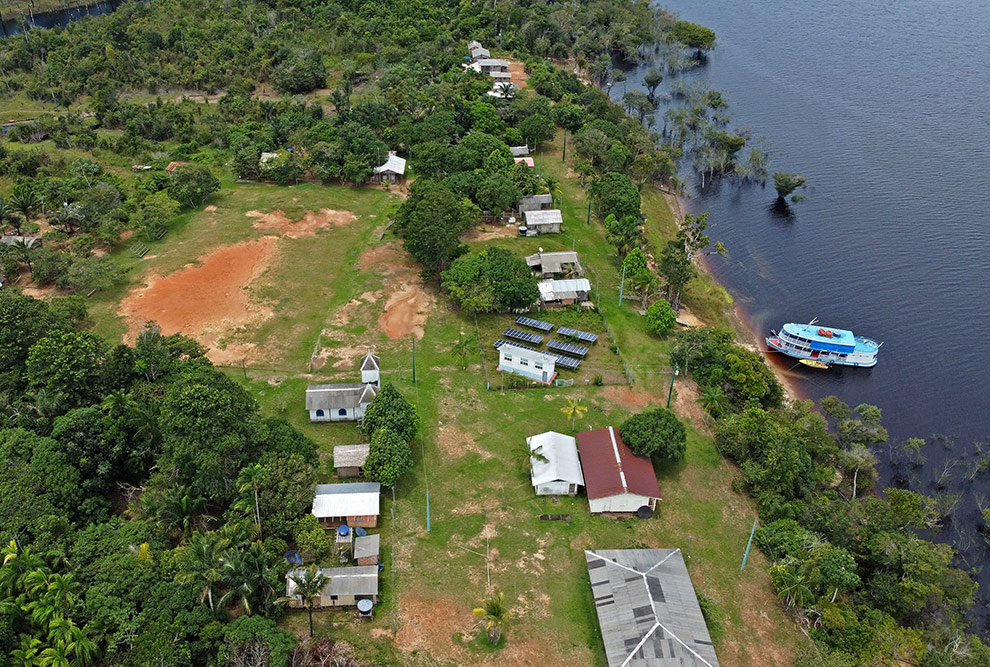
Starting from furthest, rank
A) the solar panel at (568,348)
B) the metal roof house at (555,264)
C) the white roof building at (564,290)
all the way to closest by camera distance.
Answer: the metal roof house at (555,264)
the white roof building at (564,290)
the solar panel at (568,348)

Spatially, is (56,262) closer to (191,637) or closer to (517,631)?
(191,637)

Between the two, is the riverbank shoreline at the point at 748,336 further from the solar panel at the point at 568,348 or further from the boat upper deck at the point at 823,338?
the solar panel at the point at 568,348

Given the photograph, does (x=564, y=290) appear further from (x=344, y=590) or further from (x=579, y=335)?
(x=344, y=590)

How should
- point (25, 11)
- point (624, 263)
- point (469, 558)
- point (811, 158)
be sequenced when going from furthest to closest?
1. point (25, 11)
2. point (811, 158)
3. point (624, 263)
4. point (469, 558)

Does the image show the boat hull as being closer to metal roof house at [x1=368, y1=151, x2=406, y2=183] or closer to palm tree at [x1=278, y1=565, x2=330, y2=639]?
palm tree at [x1=278, y1=565, x2=330, y2=639]

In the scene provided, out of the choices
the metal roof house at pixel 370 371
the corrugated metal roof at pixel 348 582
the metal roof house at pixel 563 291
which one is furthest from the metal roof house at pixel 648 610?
the metal roof house at pixel 563 291

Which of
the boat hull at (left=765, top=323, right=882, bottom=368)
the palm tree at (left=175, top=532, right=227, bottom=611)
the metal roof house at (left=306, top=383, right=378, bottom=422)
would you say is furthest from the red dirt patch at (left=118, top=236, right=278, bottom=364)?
the boat hull at (left=765, top=323, right=882, bottom=368)

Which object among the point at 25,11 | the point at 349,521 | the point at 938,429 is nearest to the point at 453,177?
the point at 349,521
